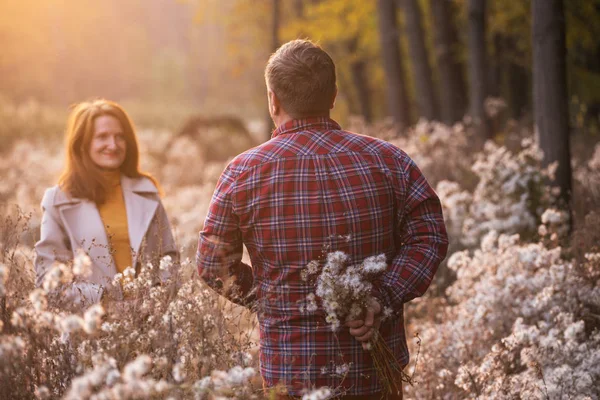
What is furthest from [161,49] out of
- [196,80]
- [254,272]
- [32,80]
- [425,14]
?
[254,272]

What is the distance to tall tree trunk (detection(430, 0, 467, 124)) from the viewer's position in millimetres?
14070

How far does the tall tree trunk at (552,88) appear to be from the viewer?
6.38m

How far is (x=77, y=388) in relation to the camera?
1941mm

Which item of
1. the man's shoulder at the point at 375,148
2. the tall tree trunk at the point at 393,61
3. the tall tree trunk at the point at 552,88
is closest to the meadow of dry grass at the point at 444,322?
the tall tree trunk at the point at 552,88

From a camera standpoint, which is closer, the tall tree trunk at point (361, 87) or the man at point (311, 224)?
the man at point (311, 224)

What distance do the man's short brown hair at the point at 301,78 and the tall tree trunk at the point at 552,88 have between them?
4106 millimetres

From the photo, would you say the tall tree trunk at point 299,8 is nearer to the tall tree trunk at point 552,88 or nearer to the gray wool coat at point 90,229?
the tall tree trunk at point 552,88

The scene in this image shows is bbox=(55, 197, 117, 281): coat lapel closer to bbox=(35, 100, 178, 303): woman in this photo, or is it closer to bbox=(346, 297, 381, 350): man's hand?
bbox=(35, 100, 178, 303): woman

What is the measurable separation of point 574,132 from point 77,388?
38.7 ft

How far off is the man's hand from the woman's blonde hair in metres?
2.35

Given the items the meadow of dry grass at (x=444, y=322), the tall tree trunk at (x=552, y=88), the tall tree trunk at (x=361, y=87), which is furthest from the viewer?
the tall tree trunk at (x=361, y=87)

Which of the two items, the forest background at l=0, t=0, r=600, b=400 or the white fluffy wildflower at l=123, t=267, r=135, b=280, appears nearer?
the forest background at l=0, t=0, r=600, b=400

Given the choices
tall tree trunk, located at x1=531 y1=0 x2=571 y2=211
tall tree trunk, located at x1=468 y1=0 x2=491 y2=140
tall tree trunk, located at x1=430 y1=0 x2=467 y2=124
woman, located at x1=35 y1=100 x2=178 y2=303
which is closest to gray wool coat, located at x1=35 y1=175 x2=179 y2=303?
woman, located at x1=35 y1=100 x2=178 y2=303

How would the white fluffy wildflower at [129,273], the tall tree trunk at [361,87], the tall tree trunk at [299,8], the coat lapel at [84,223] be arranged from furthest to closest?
the tall tree trunk at [299,8]
the tall tree trunk at [361,87]
the coat lapel at [84,223]
the white fluffy wildflower at [129,273]
